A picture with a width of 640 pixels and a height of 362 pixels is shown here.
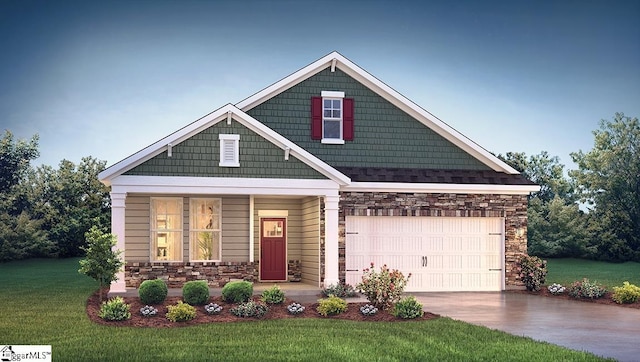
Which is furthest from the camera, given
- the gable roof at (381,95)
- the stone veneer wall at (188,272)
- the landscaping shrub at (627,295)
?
the gable roof at (381,95)

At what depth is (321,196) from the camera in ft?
71.0

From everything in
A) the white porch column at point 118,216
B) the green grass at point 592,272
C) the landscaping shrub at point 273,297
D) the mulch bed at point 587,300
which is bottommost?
the green grass at point 592,272

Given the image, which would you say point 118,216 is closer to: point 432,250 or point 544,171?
point 432,250

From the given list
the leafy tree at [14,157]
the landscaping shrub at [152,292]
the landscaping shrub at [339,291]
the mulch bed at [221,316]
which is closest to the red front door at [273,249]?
the landscaping shrub at [339,291]

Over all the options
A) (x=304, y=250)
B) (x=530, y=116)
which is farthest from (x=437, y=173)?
(x=530, y=116)

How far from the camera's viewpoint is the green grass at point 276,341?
1181 cm

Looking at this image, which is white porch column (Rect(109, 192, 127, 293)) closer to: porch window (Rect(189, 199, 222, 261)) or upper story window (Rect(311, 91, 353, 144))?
porch window (Rect(189, 199, 222, 261))

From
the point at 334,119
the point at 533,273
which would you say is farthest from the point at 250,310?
the point at 533,273

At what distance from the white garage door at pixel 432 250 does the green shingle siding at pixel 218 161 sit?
263 centimetres

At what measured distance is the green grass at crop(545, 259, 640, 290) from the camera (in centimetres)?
2884

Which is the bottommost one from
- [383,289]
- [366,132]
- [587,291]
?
[587,291]

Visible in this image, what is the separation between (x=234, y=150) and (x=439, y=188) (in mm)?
6114

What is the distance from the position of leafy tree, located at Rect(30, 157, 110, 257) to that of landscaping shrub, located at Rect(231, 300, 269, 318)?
25.5 meters

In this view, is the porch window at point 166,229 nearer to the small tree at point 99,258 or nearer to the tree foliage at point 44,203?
the small tree at point 99,258
